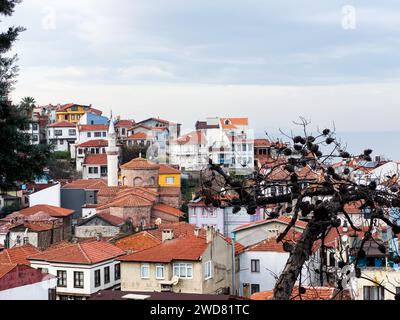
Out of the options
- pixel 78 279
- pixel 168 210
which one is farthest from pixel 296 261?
pixel 168 210

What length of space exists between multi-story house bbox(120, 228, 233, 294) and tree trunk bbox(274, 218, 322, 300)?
18.1 meters

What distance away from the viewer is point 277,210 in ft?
10.3

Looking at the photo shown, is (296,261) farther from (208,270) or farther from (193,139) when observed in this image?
(193,139)

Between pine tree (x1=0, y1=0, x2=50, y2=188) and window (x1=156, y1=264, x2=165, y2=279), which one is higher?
pine tree (x1=0, y1=0, x2=50, y2=188)

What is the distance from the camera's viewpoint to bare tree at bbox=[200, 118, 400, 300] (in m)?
2.99

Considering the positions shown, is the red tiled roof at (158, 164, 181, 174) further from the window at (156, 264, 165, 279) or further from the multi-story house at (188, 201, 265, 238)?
the window at (156, 264, 165, 279)

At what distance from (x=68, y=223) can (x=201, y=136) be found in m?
20.6

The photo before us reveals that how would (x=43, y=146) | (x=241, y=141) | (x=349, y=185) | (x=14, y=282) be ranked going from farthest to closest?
(x=241, y=141) → (x=14, y=282) → (x=43, y=146) → (x=349, y=185)

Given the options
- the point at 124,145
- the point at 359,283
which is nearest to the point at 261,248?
the point at 359,283

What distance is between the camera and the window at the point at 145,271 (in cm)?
2155

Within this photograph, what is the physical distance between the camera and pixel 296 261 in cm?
314

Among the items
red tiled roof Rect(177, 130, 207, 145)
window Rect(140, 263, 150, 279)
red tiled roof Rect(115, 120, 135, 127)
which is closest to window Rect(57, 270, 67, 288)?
window Rect(140, 263, 150, 279)

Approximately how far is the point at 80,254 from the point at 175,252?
3631 mm
